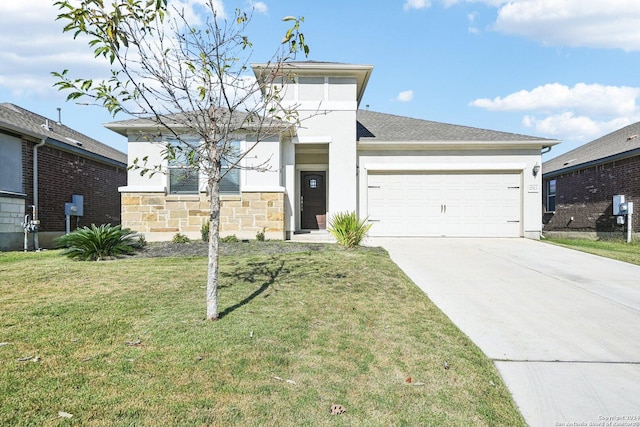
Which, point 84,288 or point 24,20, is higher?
point 24,20

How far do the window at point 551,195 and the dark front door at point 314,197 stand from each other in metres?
12.0

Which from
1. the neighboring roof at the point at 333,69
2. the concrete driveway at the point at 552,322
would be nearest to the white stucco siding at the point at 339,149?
the neighboring roof at the point at 333,69

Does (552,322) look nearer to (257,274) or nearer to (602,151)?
(257,274)

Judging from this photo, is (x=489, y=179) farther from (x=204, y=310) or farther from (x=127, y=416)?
(x=127, y=416)

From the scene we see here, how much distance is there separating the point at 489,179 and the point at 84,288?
1234 cm

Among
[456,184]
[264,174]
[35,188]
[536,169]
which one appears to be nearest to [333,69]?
[264,174]

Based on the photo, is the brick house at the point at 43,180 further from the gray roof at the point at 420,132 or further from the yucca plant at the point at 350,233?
the gray roof at the point at 420,132

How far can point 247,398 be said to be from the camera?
268 centimetres

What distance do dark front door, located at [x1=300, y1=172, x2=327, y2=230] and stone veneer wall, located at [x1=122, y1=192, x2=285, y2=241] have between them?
307 centimetres

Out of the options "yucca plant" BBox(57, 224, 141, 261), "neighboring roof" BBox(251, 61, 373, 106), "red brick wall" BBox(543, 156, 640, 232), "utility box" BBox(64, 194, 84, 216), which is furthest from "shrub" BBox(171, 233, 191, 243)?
"red brick wall" BBox(543, 156, 640, 232)

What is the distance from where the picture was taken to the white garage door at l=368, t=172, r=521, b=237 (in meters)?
13.1

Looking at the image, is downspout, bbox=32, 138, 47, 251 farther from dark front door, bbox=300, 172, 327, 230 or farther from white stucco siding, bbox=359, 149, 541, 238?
white stucco siding, bbox=359, 149, 541, 238

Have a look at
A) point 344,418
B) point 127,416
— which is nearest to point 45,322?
point 127,416

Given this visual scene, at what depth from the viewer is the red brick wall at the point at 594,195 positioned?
13164mm
